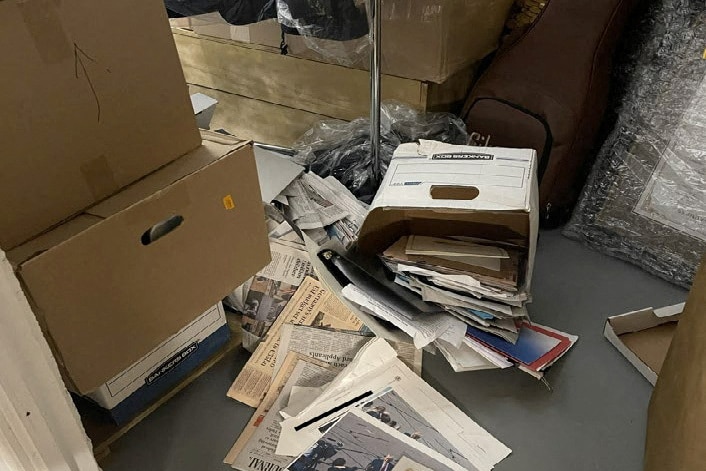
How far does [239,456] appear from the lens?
1.14 metres

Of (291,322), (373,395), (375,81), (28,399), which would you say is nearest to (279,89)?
(375,81)

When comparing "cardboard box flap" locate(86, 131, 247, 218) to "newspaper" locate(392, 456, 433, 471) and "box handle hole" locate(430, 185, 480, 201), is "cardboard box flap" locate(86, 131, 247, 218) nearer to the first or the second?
"box handle hole" locate(430, 185, 480, 201)

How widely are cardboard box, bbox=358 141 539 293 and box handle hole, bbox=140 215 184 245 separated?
15.8 inches

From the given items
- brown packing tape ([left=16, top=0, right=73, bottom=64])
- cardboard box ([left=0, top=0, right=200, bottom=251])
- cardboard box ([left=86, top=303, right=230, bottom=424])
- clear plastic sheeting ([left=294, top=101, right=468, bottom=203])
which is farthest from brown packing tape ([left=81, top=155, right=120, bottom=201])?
clear plastic sheeting ([left=294, top=101, right=468, bottom=203])

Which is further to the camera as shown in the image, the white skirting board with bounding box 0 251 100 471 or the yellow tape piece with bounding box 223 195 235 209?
the yellow tape piece with bounding box 223 195 235 209

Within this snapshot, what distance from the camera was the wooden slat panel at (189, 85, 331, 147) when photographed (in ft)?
6.29

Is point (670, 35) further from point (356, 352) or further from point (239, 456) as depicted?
point (239, 456)

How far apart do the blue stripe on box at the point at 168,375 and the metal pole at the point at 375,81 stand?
57 centimetres

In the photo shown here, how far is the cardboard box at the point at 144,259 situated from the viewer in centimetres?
90

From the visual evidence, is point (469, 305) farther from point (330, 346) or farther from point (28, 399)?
point (28, 399)

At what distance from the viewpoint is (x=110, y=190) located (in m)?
0.99

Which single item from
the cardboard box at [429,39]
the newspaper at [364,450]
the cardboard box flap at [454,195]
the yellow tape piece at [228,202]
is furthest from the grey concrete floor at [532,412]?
the cardboard box at [429,39]

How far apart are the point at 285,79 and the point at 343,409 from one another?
3.38ft

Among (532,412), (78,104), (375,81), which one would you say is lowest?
(532,412)
